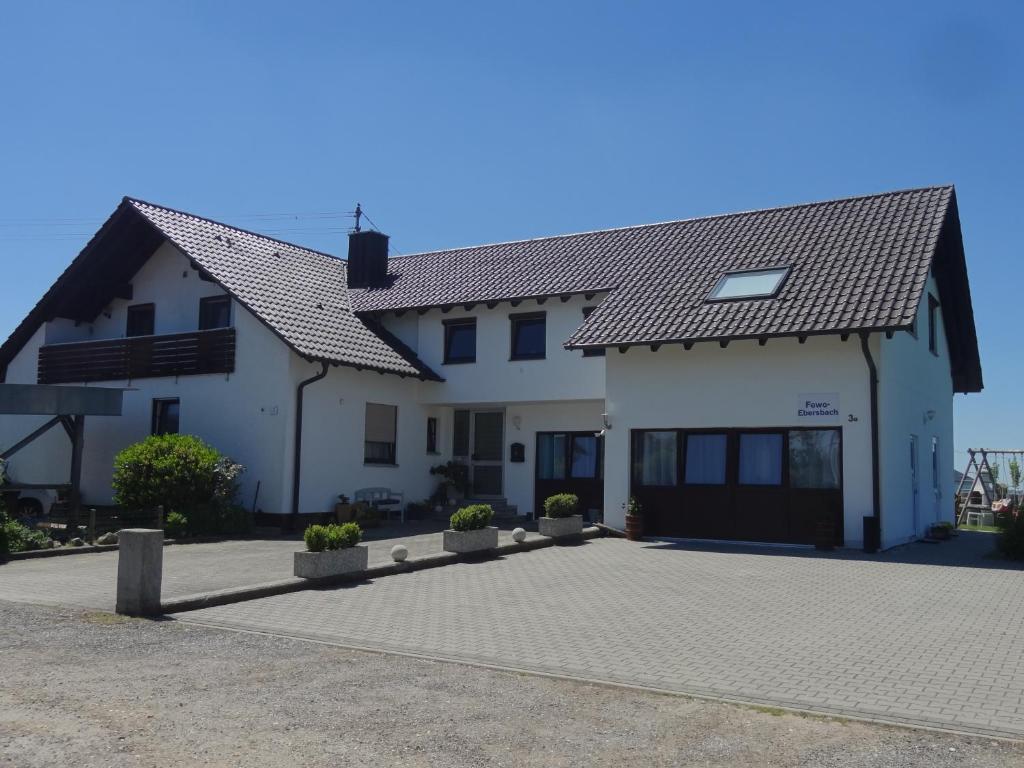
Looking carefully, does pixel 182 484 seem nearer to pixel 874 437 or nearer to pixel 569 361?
pixel 569 361

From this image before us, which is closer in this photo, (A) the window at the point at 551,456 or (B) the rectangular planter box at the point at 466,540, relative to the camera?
(B) the rectangular planter box at the point at 466,540

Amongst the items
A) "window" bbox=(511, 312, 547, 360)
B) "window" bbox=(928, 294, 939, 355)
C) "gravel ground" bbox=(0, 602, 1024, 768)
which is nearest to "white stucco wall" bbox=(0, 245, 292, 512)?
"window" bbox=(511, 312, 547, 360)

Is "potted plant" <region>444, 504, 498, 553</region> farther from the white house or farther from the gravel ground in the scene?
the gravel ground

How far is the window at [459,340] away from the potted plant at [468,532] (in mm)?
8843

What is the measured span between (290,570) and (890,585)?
8.22m

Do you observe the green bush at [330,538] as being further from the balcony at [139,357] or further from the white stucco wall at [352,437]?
the balcony at [139,357]

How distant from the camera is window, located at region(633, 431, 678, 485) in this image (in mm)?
18922

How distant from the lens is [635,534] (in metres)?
18.8

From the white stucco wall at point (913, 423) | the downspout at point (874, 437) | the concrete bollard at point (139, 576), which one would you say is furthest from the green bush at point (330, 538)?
the white stucco wall at point (913, 423)

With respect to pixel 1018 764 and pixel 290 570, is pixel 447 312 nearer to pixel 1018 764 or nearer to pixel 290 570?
pixel 290 570

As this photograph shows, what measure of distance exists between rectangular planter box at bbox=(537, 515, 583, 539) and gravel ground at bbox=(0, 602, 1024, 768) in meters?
9.92

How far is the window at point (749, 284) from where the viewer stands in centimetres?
1845

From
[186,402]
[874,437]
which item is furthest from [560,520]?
[186,402]

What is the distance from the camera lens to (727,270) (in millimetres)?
19984
